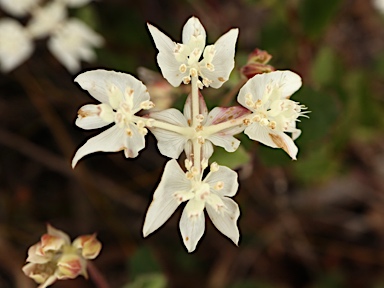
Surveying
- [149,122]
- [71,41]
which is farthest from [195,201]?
[71,41]

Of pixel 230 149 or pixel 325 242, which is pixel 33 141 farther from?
pixel 230 149

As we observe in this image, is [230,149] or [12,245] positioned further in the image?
[12,245]

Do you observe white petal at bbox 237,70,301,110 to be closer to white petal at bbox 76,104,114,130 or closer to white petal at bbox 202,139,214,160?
white petal at bbox 202,139,214,160

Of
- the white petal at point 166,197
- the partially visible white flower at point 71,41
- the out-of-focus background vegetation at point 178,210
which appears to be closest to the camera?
the white petal at point 166,197

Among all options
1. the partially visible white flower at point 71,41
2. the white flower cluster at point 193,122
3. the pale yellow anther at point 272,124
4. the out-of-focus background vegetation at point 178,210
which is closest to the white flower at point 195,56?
the white flower cluster at point 193,122

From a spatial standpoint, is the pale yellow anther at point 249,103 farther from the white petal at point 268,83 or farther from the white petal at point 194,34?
the white petal at point 194,34

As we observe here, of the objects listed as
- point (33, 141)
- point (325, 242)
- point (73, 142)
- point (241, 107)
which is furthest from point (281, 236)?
point (241, 107)

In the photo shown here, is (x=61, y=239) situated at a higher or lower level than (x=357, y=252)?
higher
